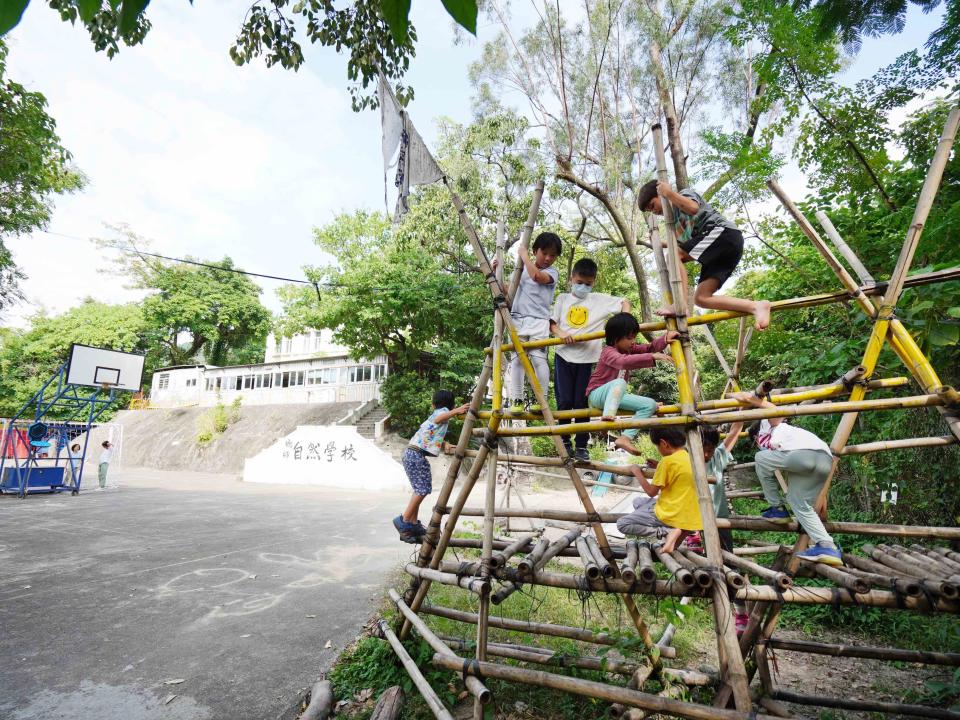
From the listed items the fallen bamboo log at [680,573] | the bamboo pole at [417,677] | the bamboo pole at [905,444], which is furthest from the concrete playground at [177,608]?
the bamboo pole at [905,444]

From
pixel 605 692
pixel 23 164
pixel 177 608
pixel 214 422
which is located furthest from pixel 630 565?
pixel 214 422

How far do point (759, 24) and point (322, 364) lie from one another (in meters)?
24.9

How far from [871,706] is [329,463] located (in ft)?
56.3

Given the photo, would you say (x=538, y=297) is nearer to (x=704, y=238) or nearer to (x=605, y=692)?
(x=704, y=238)

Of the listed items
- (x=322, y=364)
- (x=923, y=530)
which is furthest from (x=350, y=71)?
(x=322, y=364)

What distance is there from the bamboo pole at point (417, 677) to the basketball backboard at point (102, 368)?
47.9ft

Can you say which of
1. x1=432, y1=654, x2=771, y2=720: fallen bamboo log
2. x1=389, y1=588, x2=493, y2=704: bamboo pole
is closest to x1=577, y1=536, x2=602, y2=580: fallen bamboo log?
x1=432, y1=654, x2=771, y2=720: fallen bamboo log

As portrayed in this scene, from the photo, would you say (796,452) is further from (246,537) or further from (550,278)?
(246,537)

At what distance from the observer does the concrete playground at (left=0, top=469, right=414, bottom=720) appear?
3479 mm

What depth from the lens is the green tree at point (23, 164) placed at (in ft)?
24.9

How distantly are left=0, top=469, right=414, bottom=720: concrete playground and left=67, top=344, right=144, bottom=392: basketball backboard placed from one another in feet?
17.3

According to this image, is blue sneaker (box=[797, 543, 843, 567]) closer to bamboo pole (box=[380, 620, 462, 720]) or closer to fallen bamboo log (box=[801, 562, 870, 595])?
fallen bamboo log (box=[801, 562, 870, 595])

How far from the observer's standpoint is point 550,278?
→ 3859 mm

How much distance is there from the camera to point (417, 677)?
3.29 metres
